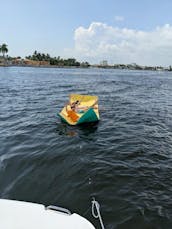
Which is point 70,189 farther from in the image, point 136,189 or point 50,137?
point 50,137

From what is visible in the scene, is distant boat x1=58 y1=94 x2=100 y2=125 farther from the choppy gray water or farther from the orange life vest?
the choppy gray water

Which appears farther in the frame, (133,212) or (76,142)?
(76,142)

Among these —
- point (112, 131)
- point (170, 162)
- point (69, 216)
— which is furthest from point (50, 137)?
point (69, 216)

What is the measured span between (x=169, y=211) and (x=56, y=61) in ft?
652

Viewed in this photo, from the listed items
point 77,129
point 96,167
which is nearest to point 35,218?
point 96,167

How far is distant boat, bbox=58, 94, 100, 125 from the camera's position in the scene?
48.8ft

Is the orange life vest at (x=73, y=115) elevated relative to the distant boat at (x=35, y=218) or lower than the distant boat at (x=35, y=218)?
lower

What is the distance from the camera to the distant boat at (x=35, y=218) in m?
3.56

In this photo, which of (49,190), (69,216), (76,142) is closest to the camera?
(69,216)

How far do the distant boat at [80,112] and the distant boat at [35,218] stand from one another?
1081cm

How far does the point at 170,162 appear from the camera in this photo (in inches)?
379

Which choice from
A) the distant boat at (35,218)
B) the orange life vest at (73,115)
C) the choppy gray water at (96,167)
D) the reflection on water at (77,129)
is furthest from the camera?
the orange life vest at (73,115)

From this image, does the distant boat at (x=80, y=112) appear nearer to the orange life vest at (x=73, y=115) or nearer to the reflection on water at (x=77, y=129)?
the orange life vest at (x=73, y=115)

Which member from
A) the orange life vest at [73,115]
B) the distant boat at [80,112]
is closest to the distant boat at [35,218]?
the distant boat at [80,112]
